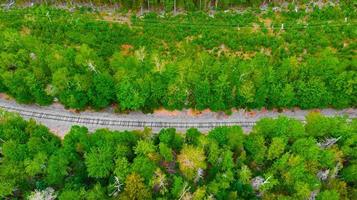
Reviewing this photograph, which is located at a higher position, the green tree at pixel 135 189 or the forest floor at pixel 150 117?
the forest floor at pixel 150 117

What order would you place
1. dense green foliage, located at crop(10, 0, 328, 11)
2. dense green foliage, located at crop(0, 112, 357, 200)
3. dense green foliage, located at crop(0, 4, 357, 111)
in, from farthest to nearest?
dense green foliage, located at crop(10, 0, 328, 11), dense green foliage, located at crop(0, 4, 357, 111), dense green foliage, located at crop(0, 112, 357, 200)

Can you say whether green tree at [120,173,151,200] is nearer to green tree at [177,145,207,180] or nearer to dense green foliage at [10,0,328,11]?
green tree at [177,145,207,180]

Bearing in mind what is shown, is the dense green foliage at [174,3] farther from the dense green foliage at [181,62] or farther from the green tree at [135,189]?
the green tree at [135,189]

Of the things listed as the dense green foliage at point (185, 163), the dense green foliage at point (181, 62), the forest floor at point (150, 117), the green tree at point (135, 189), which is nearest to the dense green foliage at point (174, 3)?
the dense green foliage at point (181, 62)

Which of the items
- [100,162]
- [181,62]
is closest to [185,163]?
[100,162]

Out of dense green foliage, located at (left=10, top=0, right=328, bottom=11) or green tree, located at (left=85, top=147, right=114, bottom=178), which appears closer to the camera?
green tree, located at (left=85, top=147, right=114, bottom=178)

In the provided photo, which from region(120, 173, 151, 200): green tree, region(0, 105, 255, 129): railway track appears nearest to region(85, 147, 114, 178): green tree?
region(120, 173, 151, 200): green tree

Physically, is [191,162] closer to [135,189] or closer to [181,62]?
[135,189]
